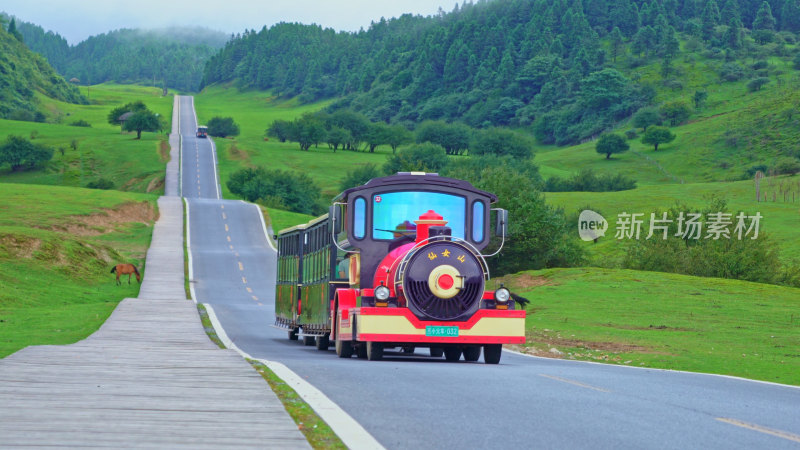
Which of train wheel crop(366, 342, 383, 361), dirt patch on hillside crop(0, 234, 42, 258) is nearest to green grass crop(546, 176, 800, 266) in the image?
dirt patch on hillside crop(0, 234, 42, 258)

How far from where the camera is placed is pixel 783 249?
73.6 meters

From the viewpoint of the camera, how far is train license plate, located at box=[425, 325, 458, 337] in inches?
790

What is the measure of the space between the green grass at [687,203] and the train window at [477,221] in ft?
168

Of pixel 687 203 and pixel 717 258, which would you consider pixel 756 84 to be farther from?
pixel 717 258

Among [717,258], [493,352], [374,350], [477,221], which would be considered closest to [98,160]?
[717,258]

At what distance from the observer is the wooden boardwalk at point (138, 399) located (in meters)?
9.10

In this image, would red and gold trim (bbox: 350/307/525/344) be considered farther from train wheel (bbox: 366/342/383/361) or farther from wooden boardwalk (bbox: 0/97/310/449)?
wooden boardwalk (bbox: 0/97/310/449)

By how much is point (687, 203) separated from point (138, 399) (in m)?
90.1

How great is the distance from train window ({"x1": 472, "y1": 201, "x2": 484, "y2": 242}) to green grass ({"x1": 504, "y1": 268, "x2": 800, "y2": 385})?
5.02m

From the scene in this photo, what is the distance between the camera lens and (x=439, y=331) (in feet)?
66.0

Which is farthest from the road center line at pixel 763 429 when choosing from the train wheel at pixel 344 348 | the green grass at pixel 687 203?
the green grass at pixel 687 203

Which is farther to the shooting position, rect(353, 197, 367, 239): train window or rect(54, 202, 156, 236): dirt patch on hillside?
rect(54, 202, 156, 236): dirt patch on hillside

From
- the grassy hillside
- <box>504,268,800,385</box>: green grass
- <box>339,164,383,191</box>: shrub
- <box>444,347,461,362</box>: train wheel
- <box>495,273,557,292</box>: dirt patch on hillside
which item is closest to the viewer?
A: <box>444,347,461,362</box>: train wheel

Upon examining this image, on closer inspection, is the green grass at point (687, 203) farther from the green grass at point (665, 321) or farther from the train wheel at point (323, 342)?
the train wheel at point (323, 342)
